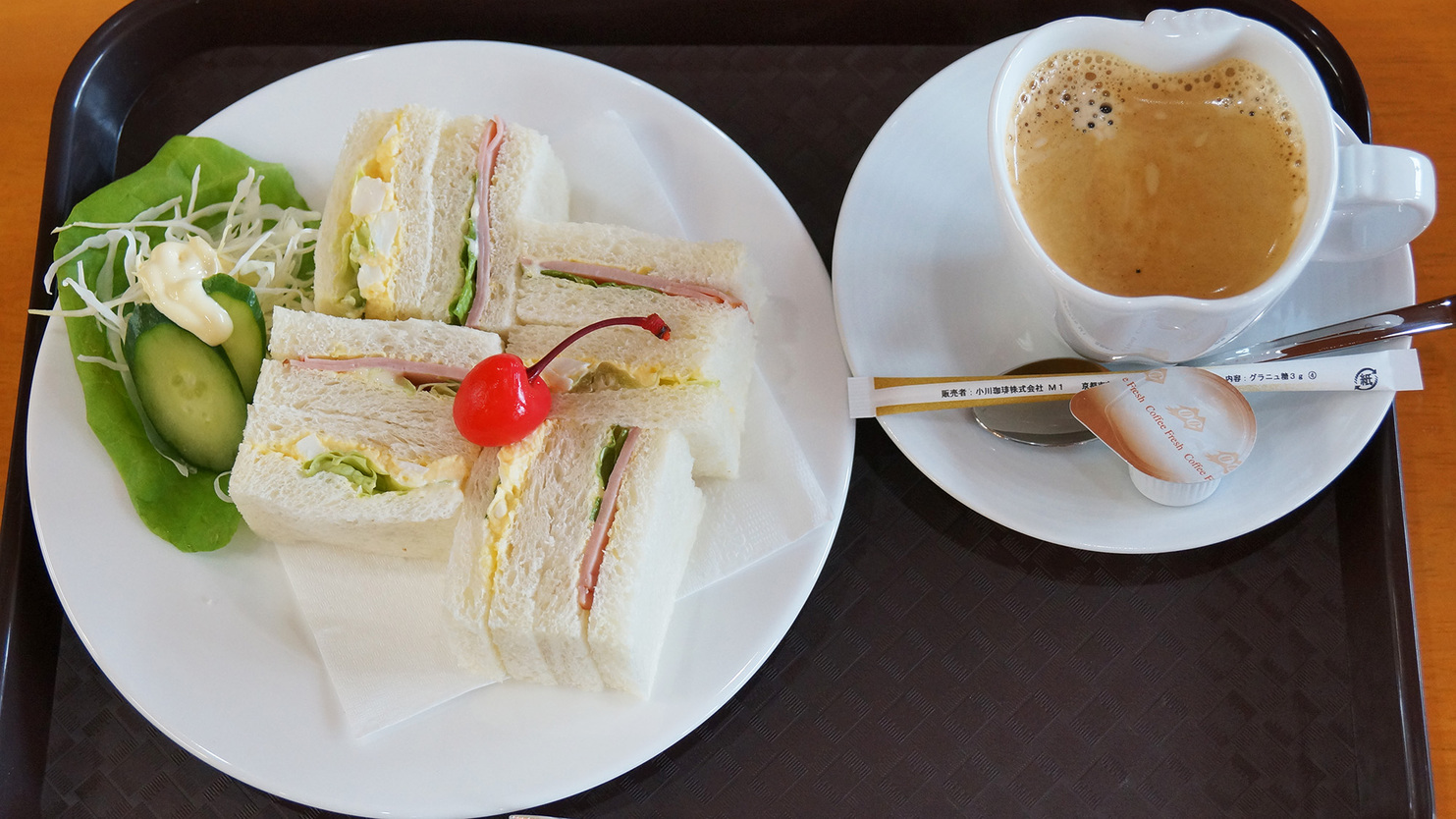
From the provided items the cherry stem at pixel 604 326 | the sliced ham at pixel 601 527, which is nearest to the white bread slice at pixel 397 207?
the cherry stem at pixel 604 326

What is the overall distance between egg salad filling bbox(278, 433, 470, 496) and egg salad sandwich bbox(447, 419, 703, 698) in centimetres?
6

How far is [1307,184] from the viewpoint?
1347 mm

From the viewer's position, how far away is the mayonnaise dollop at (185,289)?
1.60m

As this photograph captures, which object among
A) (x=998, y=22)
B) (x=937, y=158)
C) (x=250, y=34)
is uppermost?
(x=998, y=22)

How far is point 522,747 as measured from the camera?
1.48 m

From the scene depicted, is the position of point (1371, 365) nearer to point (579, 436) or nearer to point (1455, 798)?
point (1455, 798)

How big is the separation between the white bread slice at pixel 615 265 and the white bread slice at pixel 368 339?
0.39ft

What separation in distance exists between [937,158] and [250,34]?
1435 mm

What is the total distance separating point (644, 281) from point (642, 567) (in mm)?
499

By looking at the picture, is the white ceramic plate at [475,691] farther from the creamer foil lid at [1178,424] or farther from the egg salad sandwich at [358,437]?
the creamer foil lid at [1178,424]

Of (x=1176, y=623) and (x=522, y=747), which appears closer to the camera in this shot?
(x=522, y=747)

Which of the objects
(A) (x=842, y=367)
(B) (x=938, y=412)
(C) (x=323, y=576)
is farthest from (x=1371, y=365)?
(C) (x=323, y=576)

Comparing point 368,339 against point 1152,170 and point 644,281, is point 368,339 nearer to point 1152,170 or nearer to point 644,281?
point 644,281

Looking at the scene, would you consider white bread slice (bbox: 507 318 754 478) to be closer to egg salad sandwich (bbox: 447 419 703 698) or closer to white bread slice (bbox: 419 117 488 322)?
egg salad sandwich (bbox: 447 419 703 698)
